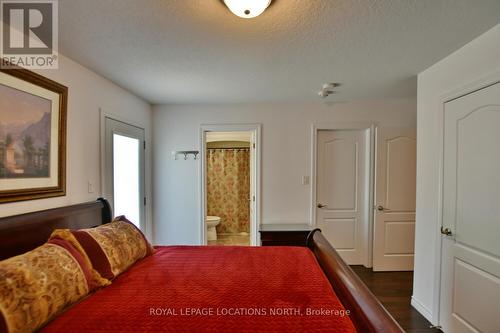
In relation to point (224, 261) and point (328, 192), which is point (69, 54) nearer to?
point (224, 261)

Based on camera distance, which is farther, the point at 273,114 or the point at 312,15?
the point at 273,114

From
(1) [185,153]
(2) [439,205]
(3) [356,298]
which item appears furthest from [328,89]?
(3) [356,298]

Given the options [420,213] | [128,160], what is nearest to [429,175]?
[420,213]

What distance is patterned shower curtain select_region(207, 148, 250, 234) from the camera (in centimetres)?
508

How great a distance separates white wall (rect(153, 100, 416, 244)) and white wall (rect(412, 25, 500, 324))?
1054 mm

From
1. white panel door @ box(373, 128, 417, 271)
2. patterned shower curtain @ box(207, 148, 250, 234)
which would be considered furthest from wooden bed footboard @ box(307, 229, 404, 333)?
patterned shower curtain @ box(207, 148, 250, 234)

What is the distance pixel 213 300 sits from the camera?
3.98ft

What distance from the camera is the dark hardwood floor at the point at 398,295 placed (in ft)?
7.14

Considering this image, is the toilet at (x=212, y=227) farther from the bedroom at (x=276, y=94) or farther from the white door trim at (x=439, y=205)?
the white door trim at (x=439, y=205)

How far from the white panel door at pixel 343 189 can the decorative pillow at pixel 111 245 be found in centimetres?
247

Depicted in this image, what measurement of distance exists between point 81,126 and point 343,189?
3169 mm

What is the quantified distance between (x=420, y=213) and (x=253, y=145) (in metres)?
2.13

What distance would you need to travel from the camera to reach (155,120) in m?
3.49

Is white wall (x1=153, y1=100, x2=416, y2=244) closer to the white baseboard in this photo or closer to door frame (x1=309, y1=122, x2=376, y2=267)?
door frame (x1=309, y1=122, x2=376, y2=267)
